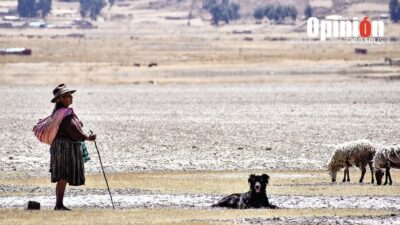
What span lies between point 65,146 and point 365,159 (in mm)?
7754

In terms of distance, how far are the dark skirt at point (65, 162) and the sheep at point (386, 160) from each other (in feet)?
22.0

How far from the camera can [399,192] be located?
71.6 feet

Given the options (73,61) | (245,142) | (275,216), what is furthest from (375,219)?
(73,61)

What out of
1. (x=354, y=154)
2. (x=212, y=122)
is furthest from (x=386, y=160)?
(x=212, y=122)

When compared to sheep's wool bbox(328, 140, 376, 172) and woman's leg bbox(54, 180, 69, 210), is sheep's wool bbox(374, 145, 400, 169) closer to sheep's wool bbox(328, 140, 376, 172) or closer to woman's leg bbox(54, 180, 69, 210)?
sheep's wool bbox(328, 140, 376, 172)

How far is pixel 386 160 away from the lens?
2303 centimetres

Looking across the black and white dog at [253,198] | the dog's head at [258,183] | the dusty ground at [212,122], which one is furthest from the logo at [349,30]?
the dog's head at [258,183]

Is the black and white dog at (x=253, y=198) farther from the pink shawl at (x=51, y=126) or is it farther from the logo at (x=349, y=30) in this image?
the logo at (x=349, y=30)

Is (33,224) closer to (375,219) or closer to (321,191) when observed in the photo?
(375,219)

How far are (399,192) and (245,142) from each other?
46.4 ft

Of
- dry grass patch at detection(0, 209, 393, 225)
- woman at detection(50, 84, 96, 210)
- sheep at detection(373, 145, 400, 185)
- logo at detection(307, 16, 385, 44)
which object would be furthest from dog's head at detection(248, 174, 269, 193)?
logo at detection(307, 16, 385, 44)

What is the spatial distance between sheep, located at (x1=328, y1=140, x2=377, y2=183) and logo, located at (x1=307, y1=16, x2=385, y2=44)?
104 meters

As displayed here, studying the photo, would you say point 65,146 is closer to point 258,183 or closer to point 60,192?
point 60,192

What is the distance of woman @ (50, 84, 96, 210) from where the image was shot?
731 inches
